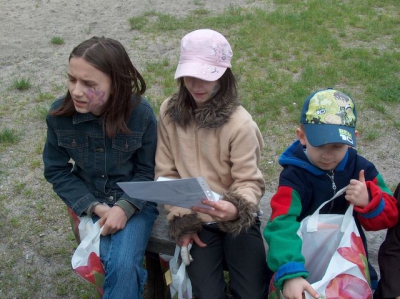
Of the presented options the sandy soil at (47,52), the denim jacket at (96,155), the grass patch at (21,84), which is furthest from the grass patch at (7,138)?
the denim jacket at (96,155)

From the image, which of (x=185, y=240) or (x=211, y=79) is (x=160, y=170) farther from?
(x=211, y=79)

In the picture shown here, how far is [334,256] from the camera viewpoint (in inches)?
90.4

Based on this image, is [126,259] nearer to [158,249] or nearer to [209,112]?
[158,249]

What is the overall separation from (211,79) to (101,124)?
0.66 meters

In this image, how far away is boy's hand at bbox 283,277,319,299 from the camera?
87.7 inches

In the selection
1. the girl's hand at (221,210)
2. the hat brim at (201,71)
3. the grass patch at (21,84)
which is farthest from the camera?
the grass patch at (21,84)

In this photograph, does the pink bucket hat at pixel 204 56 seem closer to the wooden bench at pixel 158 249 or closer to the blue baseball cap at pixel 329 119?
the blue baseball cap at pixel 329 119

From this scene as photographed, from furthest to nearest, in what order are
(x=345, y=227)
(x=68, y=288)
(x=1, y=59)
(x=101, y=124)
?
(x=1, y=59) < (x=68, y=288) < (x=101, y=124) < (x=345, y=227)

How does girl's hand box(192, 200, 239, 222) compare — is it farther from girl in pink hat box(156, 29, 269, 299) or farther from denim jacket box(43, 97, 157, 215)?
denim jacket box(43, 97, 157, 215)

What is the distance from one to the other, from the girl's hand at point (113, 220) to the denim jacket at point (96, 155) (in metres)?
0.09

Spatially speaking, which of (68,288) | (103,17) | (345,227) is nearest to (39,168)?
(68,288)

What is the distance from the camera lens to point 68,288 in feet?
11.7

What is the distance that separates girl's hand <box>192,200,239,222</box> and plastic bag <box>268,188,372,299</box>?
0.32 metres

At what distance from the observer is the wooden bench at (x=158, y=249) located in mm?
2977
